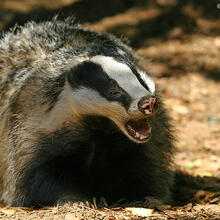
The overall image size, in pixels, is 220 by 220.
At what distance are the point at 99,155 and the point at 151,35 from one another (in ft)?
15.5

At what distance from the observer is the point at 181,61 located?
8039mm

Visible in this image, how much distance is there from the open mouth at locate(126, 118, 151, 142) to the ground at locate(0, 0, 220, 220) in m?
0.79

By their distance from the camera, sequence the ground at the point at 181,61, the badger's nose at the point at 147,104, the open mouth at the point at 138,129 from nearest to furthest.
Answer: the badger's nose at the point at 147,104
the open mouth at the point at 138,129
the ground at the point at 181,61

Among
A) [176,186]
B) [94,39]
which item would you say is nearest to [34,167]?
[94,39]

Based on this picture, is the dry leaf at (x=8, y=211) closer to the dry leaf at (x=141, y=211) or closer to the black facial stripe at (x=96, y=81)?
the dry leaf at (x=141, y=211)

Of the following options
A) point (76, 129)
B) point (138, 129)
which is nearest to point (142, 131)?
point (138, 129)

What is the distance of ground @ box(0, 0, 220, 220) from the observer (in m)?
5.14

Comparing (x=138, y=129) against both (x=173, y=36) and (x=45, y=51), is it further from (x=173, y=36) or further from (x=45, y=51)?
(x=173, y=36)

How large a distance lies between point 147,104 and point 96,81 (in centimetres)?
51

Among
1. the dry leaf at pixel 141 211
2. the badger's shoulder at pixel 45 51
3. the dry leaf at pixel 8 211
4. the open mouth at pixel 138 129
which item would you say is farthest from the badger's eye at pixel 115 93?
the dry leaf at pixel 8 211

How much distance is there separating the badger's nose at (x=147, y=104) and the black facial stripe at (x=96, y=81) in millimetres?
128

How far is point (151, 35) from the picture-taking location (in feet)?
27.7

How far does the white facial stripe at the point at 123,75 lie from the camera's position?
3352 mm

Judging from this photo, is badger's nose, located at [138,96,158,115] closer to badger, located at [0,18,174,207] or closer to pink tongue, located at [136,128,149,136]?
badger, located at [0,18,174,207]
